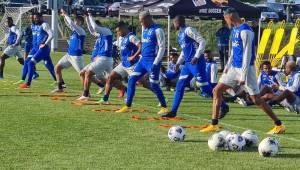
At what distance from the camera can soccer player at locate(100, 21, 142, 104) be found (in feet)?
53.6

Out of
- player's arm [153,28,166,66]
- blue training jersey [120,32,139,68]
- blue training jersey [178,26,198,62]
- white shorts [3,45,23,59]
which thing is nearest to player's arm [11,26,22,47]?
white shorts [3,45,23,59]

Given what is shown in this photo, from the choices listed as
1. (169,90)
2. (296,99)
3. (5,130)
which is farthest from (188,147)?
(169,90)

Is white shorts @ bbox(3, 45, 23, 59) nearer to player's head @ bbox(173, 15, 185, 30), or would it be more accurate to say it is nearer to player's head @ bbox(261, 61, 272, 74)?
player's head @ bbox(261, 61, 272, 74)

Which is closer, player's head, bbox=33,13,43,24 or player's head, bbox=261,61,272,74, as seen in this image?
player's head, bbox=261,61,272,74

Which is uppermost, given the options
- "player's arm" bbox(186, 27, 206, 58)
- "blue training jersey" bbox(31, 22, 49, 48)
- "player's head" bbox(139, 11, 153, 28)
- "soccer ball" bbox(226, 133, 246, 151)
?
"player's head" bbox(139, 11, 153, 28)

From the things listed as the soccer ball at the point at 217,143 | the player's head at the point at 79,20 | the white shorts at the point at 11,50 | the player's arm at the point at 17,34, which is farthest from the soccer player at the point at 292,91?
the white shorts at the point at 11,50

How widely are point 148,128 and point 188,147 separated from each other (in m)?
2.05

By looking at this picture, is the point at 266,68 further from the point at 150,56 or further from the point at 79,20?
the point at 79,20

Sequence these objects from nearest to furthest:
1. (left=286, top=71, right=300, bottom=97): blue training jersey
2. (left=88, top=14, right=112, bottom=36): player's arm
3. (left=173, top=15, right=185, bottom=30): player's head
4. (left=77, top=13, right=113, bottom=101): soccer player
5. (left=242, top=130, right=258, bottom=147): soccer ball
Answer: (left=242, top=130, right=258, bottom=147): soccer ball, (left=173, top=15, right=185, bottom=30): player's head, (left=286, top=71, right=300, bottom=97): blue training jersey, (left=88, top=14, right=112, bottom=36): player's arm, (left=77, top=13, right=113, bottom=101): soccer player

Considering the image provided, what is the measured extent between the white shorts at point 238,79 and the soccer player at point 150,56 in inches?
91.7

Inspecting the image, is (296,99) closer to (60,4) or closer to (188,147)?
(188,147)

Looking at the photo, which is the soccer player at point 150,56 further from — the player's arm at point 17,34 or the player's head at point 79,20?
the player's arm at point 17,34

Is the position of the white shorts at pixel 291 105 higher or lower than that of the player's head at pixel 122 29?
lower

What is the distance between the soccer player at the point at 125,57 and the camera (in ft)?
53.6
